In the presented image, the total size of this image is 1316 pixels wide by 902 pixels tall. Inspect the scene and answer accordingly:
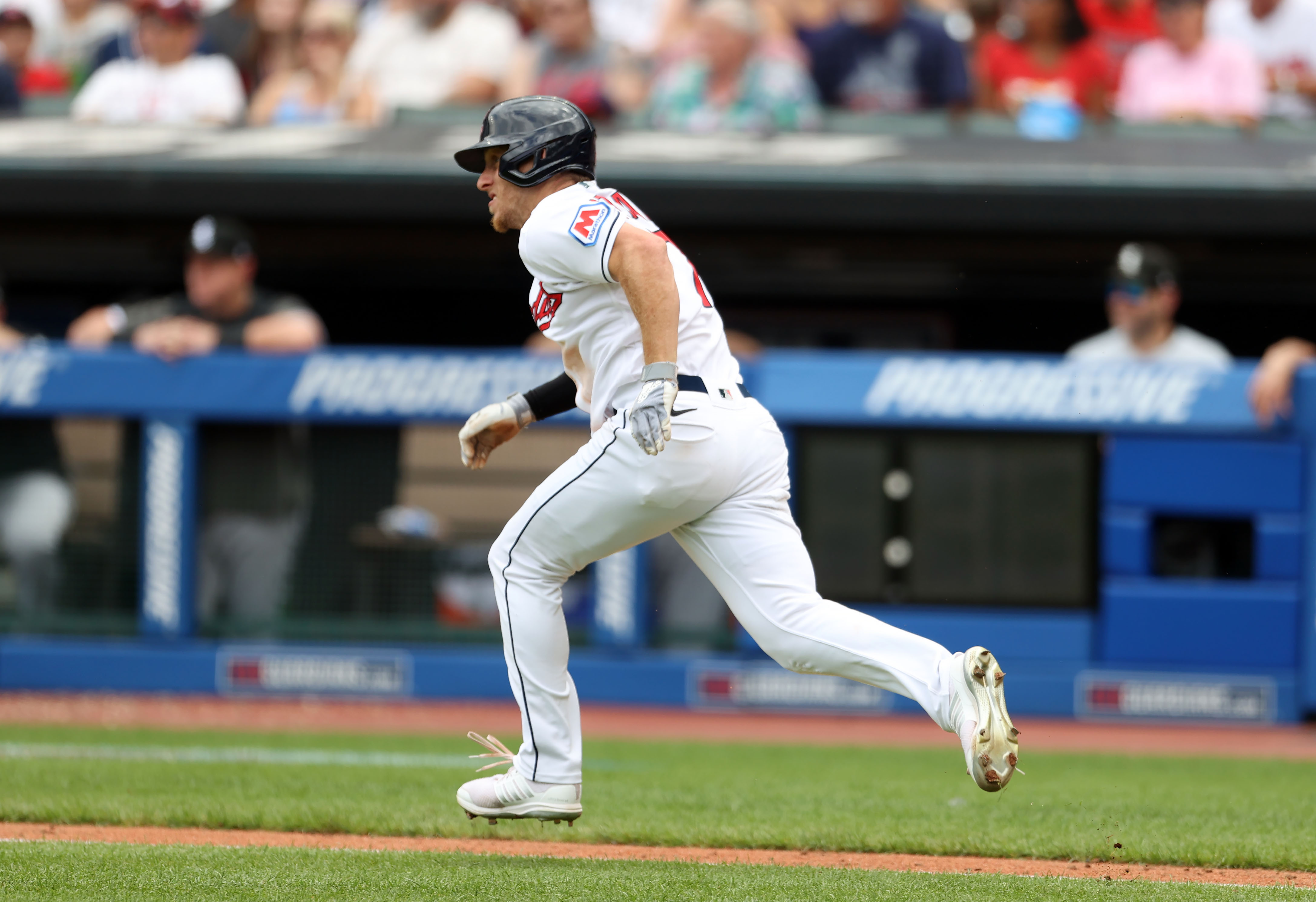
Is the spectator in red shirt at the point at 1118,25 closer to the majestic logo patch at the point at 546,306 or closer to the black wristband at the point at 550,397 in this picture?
the black wristband at the point at 550,397

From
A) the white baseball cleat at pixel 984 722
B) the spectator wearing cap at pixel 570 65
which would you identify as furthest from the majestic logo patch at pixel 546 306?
the spectator wearing cap at pixel 570 65

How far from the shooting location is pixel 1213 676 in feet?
23.4

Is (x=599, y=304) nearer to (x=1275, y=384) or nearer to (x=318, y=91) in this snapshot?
(x=1275, y=384)

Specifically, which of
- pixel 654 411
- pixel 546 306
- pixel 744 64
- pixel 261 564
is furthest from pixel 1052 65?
pixel 654 411

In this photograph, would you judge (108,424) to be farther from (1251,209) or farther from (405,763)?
(1251,209)

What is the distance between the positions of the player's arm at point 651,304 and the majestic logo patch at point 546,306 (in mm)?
250

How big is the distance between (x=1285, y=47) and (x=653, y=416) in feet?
24.2

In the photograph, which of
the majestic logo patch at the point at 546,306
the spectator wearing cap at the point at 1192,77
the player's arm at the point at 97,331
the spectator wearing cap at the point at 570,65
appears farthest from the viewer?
the spectator wearing cap at the point at 570,65

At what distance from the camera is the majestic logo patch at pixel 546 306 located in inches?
144

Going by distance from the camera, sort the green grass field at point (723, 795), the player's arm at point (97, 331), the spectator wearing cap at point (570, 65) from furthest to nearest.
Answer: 1. the spectator wearing cap at point (570, 65)
2. the player's arm at point (97, 331)
3. the green grass field at point (723, 795)

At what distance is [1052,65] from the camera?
30.3 feet

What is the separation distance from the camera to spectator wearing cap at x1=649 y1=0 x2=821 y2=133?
29.0 feet

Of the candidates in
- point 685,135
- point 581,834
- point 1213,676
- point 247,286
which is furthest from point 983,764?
point 685,135

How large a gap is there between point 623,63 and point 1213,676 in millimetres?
4974
